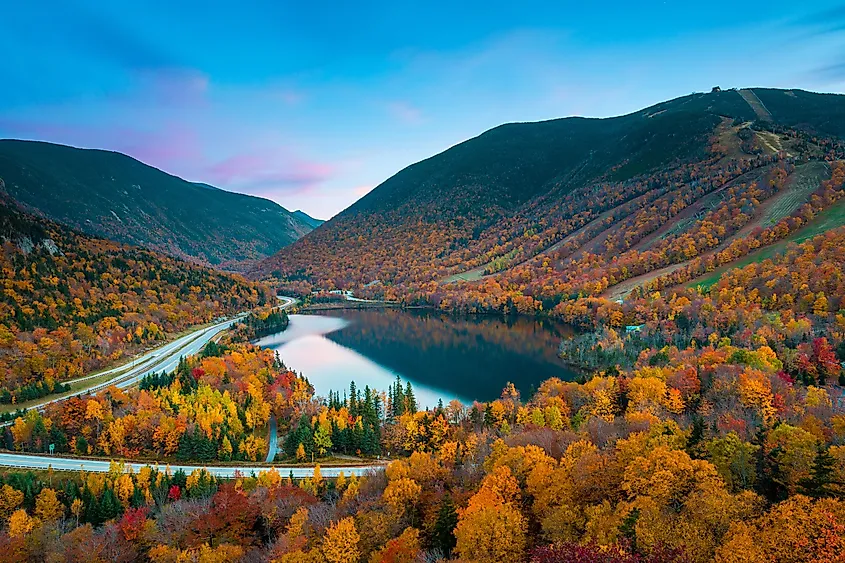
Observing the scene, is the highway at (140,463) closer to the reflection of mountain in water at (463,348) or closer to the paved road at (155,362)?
the paved road at (155,362)

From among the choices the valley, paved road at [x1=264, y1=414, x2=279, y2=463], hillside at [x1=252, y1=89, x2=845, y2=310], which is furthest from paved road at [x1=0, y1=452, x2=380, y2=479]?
hillside at [x1=252, y1=89, x2=845, y2=310]

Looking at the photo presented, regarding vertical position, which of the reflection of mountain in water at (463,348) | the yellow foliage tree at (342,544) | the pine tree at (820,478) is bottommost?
the reflection of mountain in water at (463,348)

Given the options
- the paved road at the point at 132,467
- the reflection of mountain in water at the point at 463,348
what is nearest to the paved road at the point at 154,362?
the paved road at the point at 132,467

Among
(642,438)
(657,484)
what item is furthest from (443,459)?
(657,484)

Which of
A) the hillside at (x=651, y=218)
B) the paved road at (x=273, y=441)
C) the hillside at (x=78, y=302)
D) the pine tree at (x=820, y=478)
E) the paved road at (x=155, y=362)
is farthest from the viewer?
the hillside at (x=651, y=218)

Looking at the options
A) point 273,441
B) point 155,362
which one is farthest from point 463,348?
point 273,441

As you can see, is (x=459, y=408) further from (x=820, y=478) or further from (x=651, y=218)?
(x=651, y=218)

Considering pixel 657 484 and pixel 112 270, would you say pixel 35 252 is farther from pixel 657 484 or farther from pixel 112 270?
pixel 657 484

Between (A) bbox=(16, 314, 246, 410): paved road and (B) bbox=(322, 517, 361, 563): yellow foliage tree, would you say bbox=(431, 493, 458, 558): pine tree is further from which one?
(A) bbox=(16, 314, 246, 410): paved road
